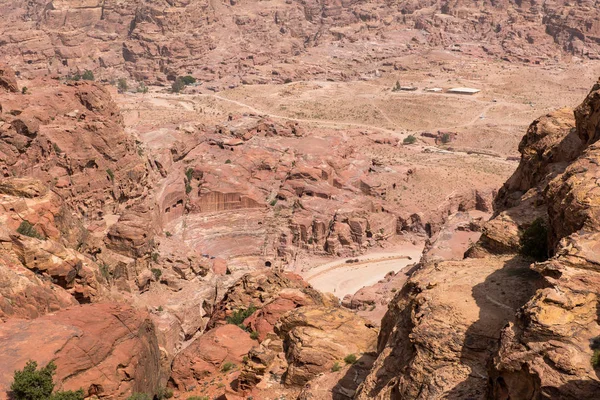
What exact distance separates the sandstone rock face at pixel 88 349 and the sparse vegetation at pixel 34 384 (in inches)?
25.0

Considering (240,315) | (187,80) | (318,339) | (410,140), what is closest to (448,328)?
(318,339)

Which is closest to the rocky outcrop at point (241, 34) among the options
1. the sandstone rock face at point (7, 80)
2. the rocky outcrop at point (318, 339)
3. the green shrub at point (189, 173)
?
the green shrub at point (189, 173)

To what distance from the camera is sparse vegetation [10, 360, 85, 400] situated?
21391 mm

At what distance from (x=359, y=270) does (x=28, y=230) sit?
41493 millimetres

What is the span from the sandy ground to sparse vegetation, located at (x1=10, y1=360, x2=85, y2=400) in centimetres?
4098

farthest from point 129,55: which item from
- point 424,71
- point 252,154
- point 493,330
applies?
point 493,330

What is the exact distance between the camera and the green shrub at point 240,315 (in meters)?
36.9

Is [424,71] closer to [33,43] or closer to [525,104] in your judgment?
[525,104]

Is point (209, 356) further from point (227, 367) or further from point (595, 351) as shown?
point (595, 351)

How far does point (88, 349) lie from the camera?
25016mm

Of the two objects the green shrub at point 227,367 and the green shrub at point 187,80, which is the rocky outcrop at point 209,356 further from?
the green shrub at point 187,80

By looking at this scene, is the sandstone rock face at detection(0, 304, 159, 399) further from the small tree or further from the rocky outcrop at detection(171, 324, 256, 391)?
the small tree

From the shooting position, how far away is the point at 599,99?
27.7 metres

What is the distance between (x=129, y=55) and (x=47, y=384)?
533ft
